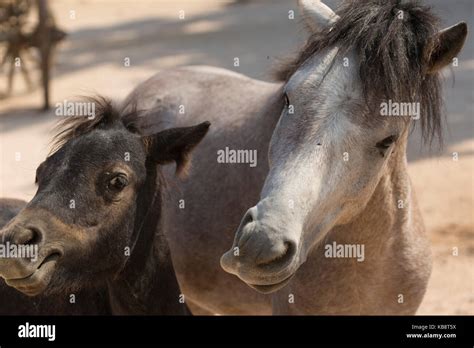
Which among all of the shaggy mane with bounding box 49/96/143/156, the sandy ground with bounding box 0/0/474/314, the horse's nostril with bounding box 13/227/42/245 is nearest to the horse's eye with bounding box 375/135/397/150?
the sandy ground with bounding box 0/0/474/314

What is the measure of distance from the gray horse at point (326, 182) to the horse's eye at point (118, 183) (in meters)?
0.65

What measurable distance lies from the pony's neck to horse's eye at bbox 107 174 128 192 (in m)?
0.31

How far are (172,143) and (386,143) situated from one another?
1402 mm

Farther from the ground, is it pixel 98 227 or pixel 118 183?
pixel 118 183

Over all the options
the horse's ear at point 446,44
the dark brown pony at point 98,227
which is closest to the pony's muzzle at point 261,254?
the dark brown pony at point 98,227

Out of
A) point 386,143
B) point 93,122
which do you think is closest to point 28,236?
point 93,122

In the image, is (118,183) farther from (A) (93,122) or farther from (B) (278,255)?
(B) (278,255)

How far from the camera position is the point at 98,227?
16.7ft

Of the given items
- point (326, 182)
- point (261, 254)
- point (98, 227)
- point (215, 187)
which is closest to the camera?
point (261, 254)

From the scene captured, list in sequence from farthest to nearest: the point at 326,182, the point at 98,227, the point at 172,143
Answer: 1. the point at 172,143
2. the point at 98,227
3. the point at 326,182
